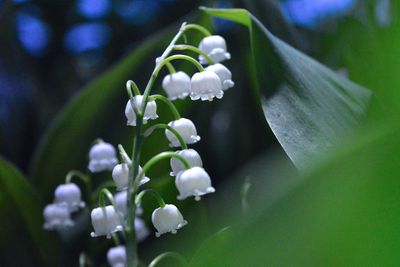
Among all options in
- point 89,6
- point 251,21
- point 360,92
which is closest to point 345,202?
point 251,21

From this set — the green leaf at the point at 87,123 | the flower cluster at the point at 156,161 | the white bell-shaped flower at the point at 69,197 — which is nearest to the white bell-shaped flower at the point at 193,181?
the flower cluster at the point at 156,161

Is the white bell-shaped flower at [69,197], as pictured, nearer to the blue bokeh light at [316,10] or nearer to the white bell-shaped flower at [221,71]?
the white bell-shaped flower at [221,71]

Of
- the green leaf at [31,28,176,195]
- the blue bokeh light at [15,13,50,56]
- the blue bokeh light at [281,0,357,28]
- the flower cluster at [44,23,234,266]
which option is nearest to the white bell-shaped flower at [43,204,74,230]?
the flower cluster at [44,23,234,266]

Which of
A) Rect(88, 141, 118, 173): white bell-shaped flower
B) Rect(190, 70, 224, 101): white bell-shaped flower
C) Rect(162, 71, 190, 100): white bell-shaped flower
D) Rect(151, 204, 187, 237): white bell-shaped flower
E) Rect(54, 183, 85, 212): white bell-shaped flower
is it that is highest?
Rect(190, 70, 224, 101): white bell-shaped flower

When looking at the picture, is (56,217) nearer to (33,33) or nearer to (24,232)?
(24,232)

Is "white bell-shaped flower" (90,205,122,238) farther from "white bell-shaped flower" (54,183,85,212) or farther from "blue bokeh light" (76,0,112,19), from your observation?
"blue bokeh light" (76,0,112,19)

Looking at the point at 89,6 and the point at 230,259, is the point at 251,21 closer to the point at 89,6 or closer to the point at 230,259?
the point at 230,259
